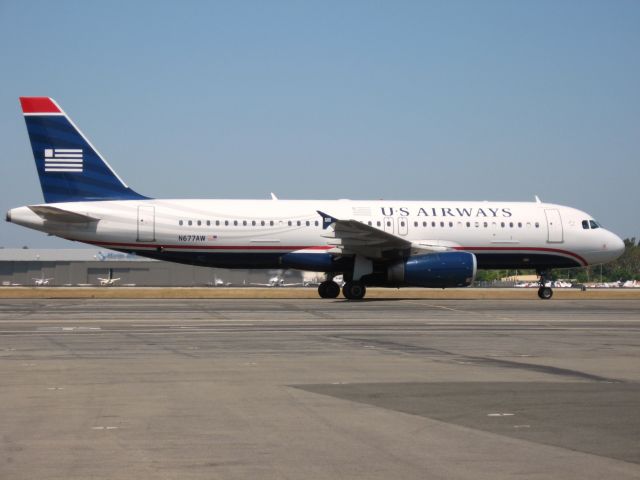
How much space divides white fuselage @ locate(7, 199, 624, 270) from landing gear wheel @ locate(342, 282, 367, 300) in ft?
5.74

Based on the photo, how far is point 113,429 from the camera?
819cm

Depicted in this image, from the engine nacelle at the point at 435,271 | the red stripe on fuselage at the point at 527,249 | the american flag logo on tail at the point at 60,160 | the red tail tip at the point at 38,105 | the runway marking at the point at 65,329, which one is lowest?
the runway marking at the point at 65,329

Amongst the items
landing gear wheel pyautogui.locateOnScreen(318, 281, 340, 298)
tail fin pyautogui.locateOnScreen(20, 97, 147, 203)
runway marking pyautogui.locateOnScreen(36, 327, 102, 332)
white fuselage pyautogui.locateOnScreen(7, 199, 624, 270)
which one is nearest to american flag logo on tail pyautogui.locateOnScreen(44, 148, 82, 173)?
tail fin pyautogui.locateOnScreen(20, 97, 147, 203)

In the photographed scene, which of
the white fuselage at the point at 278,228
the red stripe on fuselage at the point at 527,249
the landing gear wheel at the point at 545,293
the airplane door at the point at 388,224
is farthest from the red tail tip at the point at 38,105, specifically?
the landing gear wheel at the point at 545,293

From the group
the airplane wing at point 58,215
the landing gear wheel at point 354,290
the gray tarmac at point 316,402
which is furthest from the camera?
the landing gear wheel at point 354,290

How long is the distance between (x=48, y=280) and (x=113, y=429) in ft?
231

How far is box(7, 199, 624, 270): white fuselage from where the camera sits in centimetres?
3303

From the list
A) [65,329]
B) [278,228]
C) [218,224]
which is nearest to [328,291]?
[278,228]

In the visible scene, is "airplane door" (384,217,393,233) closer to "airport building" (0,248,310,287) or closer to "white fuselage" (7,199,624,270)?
"white fuselage" (7,199,624,270)

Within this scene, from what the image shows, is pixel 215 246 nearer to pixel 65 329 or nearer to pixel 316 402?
pixel 65 329

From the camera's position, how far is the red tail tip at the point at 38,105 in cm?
3294

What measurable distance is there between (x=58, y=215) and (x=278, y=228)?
26.0ft

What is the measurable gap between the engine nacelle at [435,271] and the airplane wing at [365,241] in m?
0.83

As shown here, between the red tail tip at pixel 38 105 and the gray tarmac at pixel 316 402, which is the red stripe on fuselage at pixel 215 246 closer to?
the red tail tip at pixel 38 105
